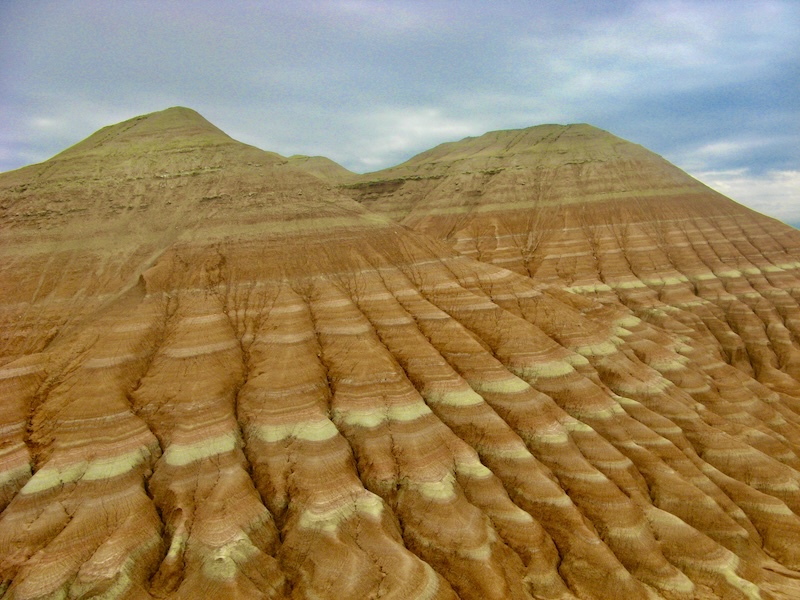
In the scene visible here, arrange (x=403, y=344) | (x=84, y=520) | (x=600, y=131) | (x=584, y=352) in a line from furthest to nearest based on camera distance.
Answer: (x=600, y=131) < (x=584, y=352) < (x=403, y=344) < (x=84, y=520)

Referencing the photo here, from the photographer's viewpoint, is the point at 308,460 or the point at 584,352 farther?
the point at 584,352

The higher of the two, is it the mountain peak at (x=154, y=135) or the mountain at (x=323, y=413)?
the mountain peak at (x=154, y=135)

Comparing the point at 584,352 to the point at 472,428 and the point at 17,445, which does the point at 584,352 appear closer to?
the point at 472,428

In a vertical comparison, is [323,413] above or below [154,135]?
below

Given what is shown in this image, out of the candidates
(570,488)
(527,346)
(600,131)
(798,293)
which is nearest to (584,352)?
(527,346)

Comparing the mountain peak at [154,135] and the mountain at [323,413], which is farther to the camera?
the mountain peak at [154,135]

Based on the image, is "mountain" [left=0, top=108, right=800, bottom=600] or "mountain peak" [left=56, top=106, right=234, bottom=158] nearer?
"mountain" [left=0, top=108, right=800, bottom=600]

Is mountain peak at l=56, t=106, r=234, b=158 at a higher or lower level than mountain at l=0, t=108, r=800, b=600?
higher

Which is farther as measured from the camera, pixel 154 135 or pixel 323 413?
pixel 154 135
